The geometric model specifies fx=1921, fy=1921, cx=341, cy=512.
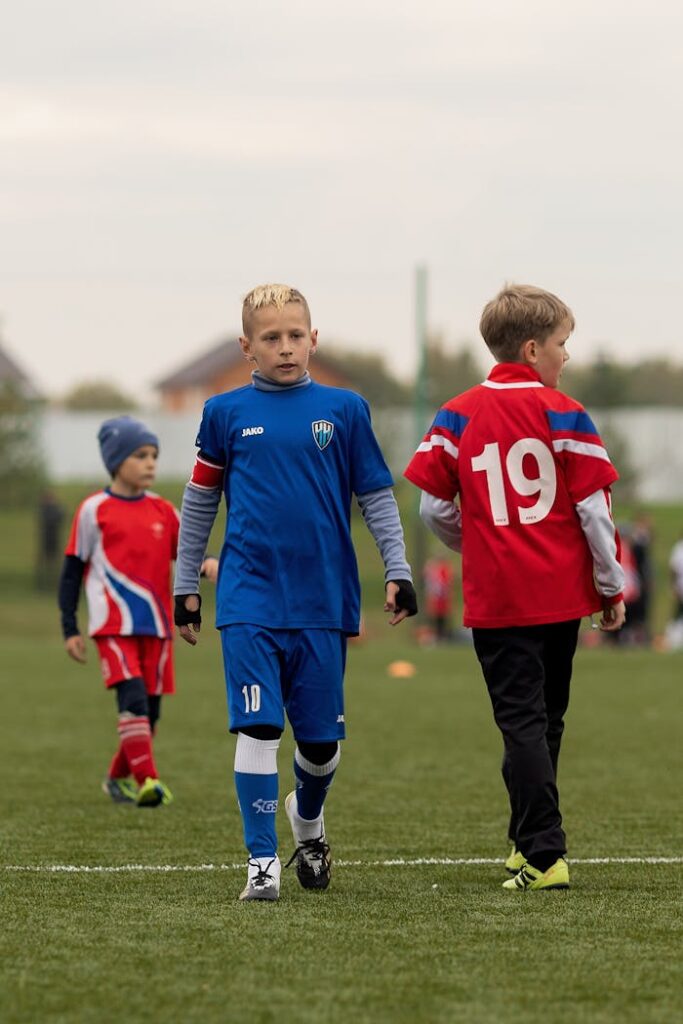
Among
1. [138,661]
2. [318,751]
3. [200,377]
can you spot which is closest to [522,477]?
[318,751]

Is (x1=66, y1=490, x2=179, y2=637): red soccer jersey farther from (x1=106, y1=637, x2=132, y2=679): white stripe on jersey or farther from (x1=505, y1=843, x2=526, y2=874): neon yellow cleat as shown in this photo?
(x1=505, y1=843, x2=526, y2=874): neon yellow cleat

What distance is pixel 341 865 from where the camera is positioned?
6.62 meters

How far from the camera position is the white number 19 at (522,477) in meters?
5.96

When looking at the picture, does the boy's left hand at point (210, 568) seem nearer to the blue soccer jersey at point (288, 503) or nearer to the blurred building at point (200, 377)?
the blue soccer jersey at point (288, 503)

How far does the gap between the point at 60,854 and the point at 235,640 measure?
156 cm

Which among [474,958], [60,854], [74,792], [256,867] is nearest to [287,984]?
[474,958]

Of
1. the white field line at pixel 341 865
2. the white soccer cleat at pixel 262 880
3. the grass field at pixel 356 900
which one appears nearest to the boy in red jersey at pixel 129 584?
the grass field at pixel 356 900

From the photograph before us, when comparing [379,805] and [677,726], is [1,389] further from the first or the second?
[379,805]

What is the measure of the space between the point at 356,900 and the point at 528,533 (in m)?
1.25

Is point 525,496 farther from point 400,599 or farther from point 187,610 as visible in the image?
point 187,610

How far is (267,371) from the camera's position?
19.4ft

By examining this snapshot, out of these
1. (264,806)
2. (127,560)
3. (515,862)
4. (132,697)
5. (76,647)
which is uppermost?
(127,560)

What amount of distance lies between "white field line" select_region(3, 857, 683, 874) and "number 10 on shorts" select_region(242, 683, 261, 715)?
924 mm

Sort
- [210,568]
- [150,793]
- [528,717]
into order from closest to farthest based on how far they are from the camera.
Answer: [528,717], [210,568], [150,793]
